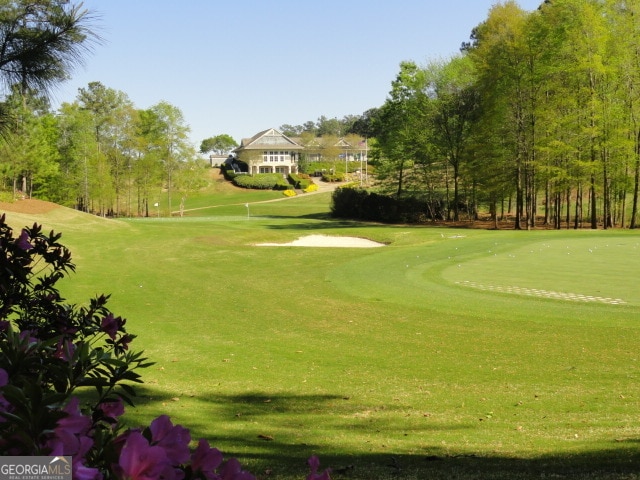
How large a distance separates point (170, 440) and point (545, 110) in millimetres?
42130

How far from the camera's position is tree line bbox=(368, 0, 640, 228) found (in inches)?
1500

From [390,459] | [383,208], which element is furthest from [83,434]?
[383,208]

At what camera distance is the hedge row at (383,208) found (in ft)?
167

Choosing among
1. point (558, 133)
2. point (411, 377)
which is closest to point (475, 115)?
point (558, 133)

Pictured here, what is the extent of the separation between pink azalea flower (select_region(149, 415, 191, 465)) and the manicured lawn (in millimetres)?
3360

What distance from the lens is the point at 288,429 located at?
639cm

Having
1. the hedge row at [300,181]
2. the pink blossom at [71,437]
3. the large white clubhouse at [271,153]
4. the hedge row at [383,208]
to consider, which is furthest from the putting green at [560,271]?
the large white clubhouse at [271,153]

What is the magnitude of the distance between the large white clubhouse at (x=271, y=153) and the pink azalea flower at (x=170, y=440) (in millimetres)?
120832

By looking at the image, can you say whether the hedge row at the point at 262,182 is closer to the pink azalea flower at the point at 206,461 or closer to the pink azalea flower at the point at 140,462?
the pink azalea flower at the point at 206,461

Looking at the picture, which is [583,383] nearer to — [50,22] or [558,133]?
[50,22]

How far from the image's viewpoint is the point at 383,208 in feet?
169

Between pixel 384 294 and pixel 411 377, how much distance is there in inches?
274

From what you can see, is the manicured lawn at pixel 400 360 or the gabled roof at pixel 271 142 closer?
the manicured lawn at pixel 400 360

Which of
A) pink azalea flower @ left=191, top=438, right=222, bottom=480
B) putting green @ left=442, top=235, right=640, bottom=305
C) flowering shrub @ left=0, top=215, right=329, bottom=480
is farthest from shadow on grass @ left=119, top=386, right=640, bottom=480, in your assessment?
putting green @ left=442, top=235, right=640, bottom=305
